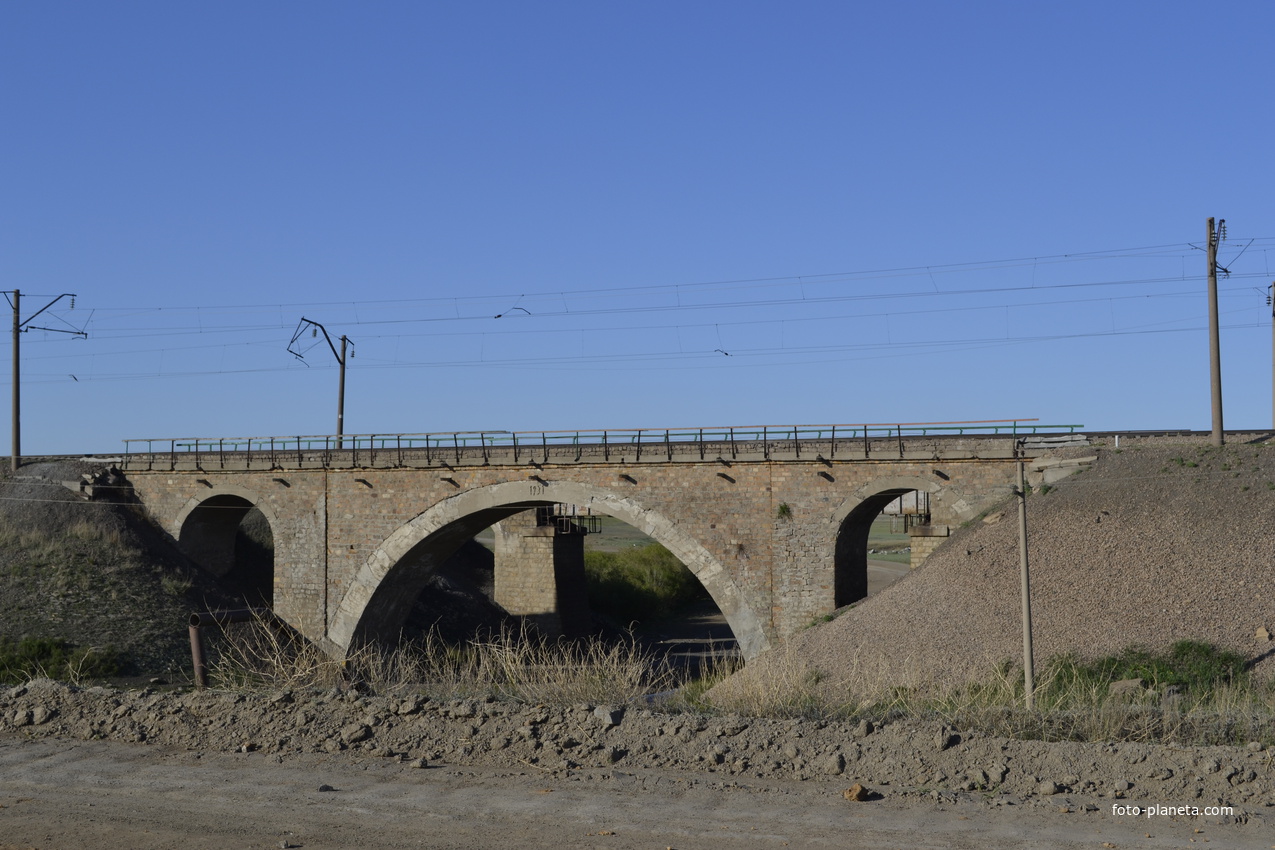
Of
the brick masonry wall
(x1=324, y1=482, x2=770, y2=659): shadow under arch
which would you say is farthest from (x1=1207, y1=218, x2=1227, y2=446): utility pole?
(x1=324, y1=482, x2=770, y2=659): shadow under arch

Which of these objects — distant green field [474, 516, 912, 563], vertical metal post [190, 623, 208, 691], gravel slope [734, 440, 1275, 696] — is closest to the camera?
vertical metal post [190, 623, 208, 691]

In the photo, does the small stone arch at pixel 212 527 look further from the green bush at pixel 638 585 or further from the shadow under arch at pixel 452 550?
the green bush at pixel 638 585

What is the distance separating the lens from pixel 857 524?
1075 inches

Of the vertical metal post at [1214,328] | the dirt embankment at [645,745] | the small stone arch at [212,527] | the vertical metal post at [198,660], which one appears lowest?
the dirt embankment at [645,745]

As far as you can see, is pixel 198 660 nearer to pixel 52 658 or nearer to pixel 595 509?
pixel 595 509

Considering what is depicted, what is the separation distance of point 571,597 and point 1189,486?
2149cm

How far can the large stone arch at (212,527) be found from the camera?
124ft

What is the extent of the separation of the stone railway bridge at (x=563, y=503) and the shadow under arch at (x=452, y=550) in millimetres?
52

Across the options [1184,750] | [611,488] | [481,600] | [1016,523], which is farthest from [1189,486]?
[481,600]

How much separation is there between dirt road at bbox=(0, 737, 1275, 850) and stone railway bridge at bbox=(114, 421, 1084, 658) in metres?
17.1

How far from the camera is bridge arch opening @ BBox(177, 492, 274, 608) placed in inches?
1500

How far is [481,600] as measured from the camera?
140 feet

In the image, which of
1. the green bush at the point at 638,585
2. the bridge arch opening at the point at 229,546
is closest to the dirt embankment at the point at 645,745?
the bridge arch opening at the point at 229,546

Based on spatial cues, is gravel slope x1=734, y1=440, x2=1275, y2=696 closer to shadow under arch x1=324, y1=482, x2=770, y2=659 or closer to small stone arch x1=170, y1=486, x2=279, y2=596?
shadow under arch x1=324, y1=482, x2=770, y2=659
